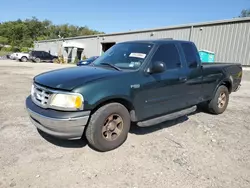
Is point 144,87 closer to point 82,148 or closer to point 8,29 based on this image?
point 82,148

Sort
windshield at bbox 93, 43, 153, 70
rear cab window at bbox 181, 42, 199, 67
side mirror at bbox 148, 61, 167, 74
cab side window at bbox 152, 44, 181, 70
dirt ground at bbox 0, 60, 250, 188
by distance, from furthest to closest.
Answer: rear cab window at bbox 181, 42, 199, 67 → cab side window at bbox 152, 44, 181, 70 → windshield at bbox 93, 43, 153, 70 → side mirror at bbox 148, 61, 167, 74 → dirt ground at bbox 0, 60, 250, 188

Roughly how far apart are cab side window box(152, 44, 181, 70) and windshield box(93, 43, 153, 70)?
0.20 meters

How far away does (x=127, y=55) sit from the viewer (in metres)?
3.99

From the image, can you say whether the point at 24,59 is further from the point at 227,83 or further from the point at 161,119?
the point at 161,119

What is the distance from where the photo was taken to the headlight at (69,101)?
111 inches

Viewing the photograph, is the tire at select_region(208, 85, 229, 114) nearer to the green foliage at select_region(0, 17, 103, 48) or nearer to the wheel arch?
the wheel arch

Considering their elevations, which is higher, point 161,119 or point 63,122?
point 63,122

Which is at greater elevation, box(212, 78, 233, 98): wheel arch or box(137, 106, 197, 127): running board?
box(212, 78, 233, 98): wheel arch

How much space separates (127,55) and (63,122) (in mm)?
1904

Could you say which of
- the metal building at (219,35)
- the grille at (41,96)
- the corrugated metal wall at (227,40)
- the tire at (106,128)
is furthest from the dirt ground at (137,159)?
the metal building at (219,35)

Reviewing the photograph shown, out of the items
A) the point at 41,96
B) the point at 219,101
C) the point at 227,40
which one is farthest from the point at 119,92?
the point at 227,40

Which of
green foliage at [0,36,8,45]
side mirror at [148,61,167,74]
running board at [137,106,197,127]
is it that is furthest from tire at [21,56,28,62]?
green foliage at [0,36,8,45]

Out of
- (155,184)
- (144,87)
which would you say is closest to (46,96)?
(144,87)

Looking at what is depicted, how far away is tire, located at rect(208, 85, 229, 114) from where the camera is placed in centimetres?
529
